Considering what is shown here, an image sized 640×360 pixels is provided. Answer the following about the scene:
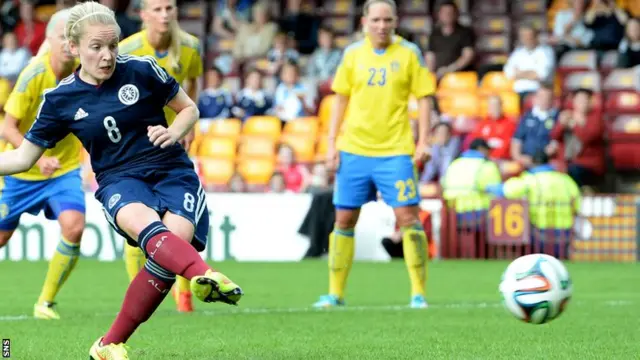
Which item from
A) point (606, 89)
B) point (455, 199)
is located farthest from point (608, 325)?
point (606, 89)

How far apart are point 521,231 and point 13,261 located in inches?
240

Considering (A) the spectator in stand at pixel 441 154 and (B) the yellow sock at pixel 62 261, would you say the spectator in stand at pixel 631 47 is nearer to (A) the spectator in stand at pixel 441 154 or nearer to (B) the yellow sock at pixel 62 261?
(A) the spectator in stand at pixel 441 154

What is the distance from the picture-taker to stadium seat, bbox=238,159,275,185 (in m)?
19.1

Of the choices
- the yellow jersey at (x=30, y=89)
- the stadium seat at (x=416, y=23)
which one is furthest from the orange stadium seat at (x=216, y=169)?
the yellow jersey at (x=30, y=89)

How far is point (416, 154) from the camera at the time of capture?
9750mm

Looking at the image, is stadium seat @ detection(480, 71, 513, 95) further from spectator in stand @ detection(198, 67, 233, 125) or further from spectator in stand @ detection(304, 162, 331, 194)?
spectator in stand @ detection(198, 67, 233, 125)

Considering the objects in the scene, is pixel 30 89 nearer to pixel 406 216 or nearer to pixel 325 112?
pixel 406 216

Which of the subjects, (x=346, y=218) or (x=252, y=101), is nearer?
(x=346, y=218)

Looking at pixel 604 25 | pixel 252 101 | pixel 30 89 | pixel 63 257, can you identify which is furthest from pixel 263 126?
pixel 30 89

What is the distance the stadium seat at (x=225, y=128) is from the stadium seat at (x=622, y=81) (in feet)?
18.0

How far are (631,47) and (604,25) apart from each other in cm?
60

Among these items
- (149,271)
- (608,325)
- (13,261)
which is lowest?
(13,261)

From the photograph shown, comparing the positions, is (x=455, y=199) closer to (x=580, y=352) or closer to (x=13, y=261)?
(x=13, y=261)

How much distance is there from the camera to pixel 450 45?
19.8 meters
